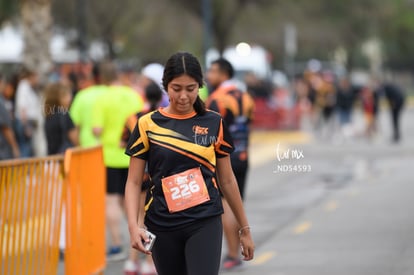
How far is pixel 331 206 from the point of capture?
1482 centimetres

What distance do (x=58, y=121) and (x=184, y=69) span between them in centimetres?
555

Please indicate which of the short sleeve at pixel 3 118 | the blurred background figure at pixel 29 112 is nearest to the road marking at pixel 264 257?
the short sleeve at pixel 3 118

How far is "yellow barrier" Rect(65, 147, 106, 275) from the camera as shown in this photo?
27.8 feet

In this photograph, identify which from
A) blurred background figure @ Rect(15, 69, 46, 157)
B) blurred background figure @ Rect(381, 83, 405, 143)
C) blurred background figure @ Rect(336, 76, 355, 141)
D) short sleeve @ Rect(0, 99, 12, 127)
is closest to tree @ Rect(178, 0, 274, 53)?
blurred background figure @ Rect(336, 76, 355, 141)

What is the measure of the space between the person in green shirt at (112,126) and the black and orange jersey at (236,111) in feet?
3.93

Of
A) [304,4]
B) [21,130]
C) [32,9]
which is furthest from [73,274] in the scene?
[304,4]

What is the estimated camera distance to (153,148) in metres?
5.60

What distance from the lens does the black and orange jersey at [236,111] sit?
9398 millimetres

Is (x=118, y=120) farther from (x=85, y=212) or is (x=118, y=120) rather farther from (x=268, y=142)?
(x=268, y=142)

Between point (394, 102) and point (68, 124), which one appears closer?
point (68, 124)

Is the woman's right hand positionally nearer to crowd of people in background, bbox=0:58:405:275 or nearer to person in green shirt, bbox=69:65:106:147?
crowd of people in background, bbox=0:58:405:275

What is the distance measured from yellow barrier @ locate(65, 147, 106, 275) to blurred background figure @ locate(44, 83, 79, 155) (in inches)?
46.6

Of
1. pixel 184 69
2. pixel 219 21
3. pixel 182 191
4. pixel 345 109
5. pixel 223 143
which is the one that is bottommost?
pixel 345 109

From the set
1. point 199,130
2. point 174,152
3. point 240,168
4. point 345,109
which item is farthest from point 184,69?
point 345,109
